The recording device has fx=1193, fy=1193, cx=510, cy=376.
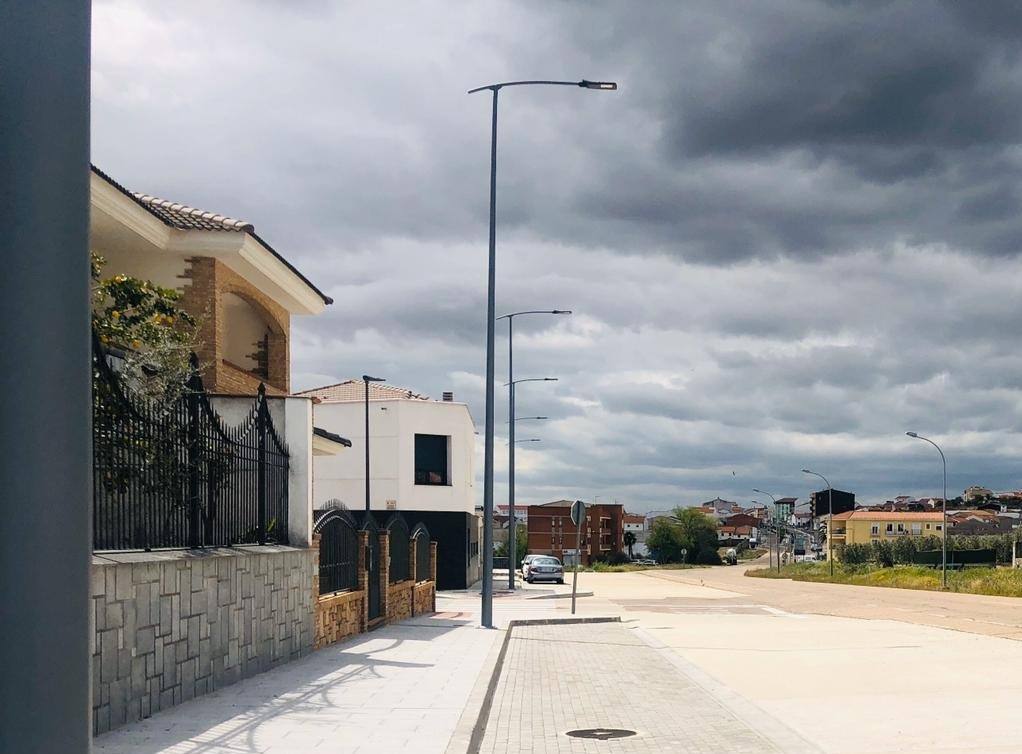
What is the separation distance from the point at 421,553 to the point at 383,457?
71.6ft

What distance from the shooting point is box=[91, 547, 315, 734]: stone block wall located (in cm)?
966

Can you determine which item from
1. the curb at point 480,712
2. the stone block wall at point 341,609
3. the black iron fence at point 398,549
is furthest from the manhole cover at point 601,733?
the black iron fence at point 398,549

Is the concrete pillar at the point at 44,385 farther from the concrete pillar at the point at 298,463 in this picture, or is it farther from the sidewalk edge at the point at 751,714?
the concrete pillar at the point at 298,463

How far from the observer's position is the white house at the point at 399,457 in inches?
2067

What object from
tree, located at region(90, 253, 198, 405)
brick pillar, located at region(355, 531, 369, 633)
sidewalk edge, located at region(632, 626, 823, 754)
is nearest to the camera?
sidewalk edge, located at region(632, 626, 823, 754)

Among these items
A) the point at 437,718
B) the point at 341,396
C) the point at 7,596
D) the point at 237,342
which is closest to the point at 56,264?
the point at 7,596

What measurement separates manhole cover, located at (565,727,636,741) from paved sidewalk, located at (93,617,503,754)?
3.69 feet

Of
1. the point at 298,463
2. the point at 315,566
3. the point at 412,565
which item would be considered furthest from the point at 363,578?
the point at 412,565

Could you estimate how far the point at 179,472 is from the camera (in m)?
12.3

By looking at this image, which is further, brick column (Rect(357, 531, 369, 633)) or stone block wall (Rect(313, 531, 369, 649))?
brick column (Rect(357, 531, 369, 633))

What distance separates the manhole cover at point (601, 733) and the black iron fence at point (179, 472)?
4.42 metres

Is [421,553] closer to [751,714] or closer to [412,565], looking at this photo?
[412,565]

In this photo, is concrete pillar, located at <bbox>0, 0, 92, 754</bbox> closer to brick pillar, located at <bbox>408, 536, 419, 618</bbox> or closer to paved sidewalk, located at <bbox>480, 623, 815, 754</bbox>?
paved sidewalk, located at <bbox>480, 623, 815, 754</bbox>

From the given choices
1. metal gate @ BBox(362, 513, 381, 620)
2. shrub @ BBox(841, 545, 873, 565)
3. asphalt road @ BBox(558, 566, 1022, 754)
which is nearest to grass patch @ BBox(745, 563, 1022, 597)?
asphalt road @ BBox(558, 566, 1022, 754)
